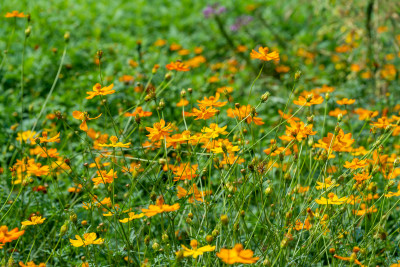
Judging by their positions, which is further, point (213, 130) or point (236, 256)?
point (213, 130)

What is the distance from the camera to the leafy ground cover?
1440mm

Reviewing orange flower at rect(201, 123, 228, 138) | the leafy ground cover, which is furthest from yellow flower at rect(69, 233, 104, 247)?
orange flower at rect(201, 123, 228, 138)

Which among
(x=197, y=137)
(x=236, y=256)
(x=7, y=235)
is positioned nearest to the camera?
(x=236, y=256)

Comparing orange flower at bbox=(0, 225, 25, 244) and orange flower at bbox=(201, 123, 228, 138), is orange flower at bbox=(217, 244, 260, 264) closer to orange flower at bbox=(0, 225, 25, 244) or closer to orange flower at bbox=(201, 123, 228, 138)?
orange flower at bbox=(201, 123, 228, 138)

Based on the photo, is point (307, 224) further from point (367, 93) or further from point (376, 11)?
point (376, 11)

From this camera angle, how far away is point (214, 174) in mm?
2303

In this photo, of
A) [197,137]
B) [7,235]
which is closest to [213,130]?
[197,137]

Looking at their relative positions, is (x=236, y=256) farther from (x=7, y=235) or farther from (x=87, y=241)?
(x=7, y=235)

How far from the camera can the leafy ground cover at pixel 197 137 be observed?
4.73 ft

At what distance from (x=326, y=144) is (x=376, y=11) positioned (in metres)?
2.25

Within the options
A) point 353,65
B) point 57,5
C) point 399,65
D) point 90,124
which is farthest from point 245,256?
point 57,5

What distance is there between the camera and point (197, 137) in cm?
137

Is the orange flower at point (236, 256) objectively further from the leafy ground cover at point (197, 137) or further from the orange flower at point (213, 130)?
the orange flower at point (213, 130)

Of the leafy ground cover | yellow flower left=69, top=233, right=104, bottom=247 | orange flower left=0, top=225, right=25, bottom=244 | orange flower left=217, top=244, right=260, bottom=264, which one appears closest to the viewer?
orange flower left=217, top=244, right=260, bottom=264
